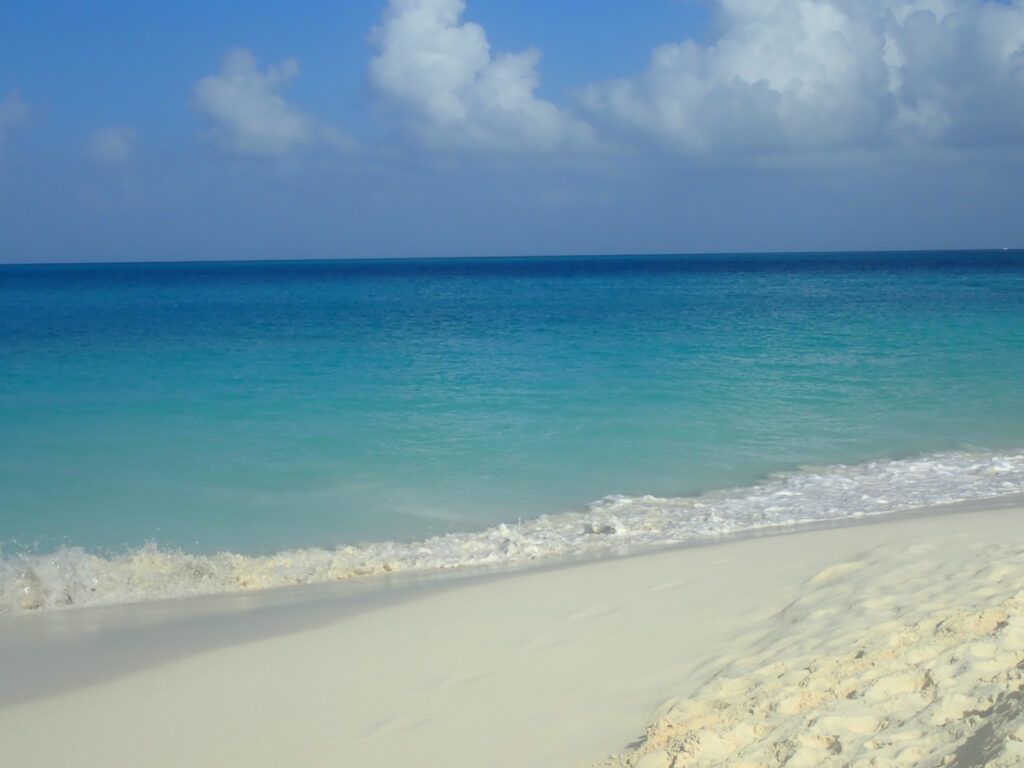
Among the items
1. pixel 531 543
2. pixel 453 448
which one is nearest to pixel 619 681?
pixel 531 543

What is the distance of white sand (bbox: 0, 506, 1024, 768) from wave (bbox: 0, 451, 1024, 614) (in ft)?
4.15

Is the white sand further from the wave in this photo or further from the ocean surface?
the ocean surface

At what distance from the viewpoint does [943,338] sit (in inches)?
956

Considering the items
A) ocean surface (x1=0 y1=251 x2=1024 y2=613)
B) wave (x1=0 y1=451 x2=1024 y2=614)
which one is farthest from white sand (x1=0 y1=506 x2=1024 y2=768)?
ocean surface (x1=0 y1=251 x2=1024 y2=613)

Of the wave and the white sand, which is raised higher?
the white sand

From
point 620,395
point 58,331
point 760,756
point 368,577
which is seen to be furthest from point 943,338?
point 58,331

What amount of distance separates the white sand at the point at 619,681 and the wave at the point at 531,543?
4.15 ft

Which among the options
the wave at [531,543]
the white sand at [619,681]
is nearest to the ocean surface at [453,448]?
the wave at [531,543]

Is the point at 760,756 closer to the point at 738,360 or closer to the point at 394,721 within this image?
the point at 394,721

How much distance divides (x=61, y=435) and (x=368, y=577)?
26.1ft

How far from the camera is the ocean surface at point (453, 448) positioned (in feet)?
26.0

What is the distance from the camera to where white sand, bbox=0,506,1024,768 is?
341 centimetres

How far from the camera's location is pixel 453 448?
1180 centimetres

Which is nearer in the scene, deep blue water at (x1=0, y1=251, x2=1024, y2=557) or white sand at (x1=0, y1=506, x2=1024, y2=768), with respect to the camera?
white sand at (x1=0, y1=506, x2=1024, y2=768)
